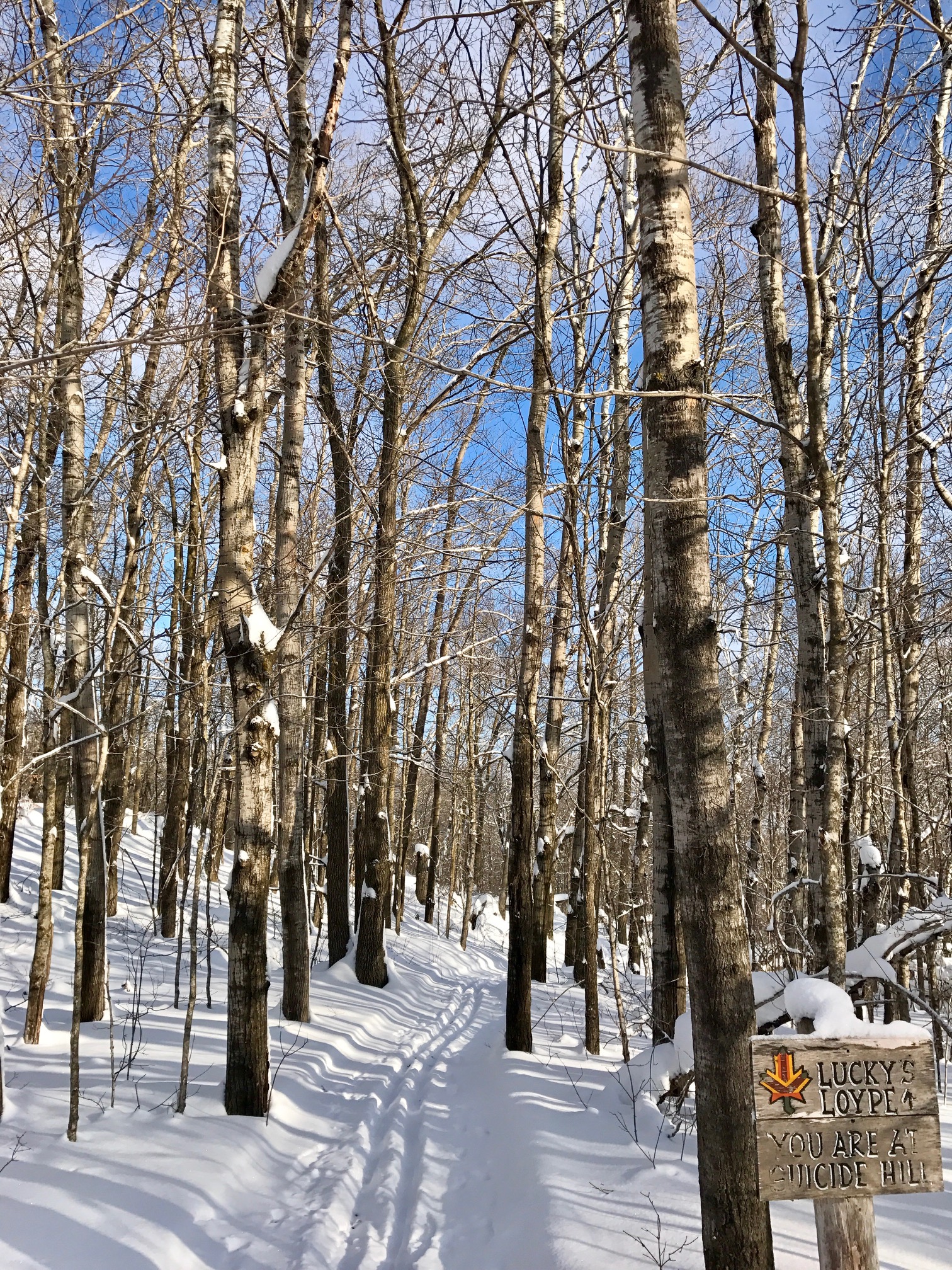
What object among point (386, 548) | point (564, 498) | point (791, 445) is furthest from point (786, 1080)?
point (564, 498)

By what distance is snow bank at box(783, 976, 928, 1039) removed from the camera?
233 cm

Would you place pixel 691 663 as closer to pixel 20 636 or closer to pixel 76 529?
pixel 76 529

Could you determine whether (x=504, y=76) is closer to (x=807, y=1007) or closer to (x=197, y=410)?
(x=197, y=410)

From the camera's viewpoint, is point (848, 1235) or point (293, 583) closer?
point (848, 1235)

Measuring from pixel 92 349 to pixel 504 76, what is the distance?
6820 mm

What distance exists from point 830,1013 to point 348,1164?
4.01 meters

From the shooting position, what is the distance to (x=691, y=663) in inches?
119

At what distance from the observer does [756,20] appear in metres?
5.15

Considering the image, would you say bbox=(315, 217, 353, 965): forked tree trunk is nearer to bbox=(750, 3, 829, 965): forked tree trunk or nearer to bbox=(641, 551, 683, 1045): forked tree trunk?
bbox=(641, 551, 683, 1045): forked tree trunk

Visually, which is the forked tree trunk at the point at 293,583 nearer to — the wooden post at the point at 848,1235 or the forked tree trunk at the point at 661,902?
the forked tree trunk at the point at 661,902

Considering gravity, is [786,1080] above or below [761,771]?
below

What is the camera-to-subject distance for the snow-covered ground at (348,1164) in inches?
145

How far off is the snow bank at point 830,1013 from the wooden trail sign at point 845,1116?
0.10ft

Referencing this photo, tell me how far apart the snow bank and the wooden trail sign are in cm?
3
